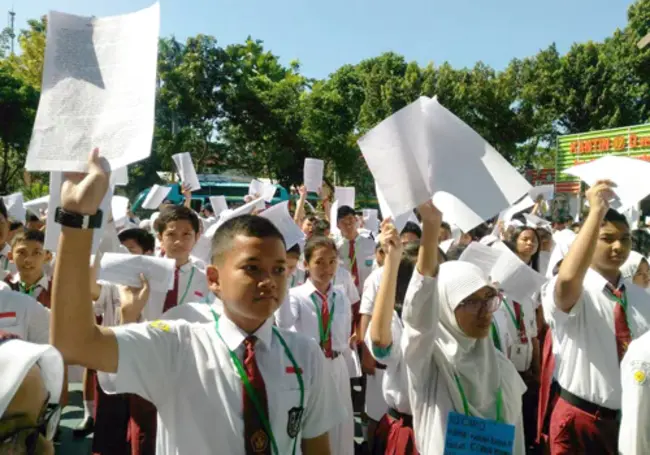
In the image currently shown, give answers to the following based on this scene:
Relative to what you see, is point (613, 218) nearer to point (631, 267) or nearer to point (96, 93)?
point (631, 267)

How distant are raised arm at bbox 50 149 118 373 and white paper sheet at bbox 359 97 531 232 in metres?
0.86

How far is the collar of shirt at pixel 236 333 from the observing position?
1.58 meters

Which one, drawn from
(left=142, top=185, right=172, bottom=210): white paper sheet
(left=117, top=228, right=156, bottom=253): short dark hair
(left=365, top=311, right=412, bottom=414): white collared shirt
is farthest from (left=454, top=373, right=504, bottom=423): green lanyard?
(left=142, top=185, right=172, bottom=210): white paper sheet

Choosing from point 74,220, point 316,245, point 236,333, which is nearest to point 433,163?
point 236,333

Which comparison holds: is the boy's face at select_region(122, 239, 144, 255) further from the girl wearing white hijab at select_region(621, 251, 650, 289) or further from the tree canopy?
the tree canopy

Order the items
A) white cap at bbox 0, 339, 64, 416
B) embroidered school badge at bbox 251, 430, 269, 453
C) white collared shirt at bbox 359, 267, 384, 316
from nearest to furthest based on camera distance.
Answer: white cap at bbox 0, 339, 64, 416 → embroidered school badge at bbox 251, 430, 269, 453 → white collared shirt at bbox 359, 267, 384, 316

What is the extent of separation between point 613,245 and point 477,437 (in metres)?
1.35

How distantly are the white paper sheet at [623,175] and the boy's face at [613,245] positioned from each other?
18 centimetres

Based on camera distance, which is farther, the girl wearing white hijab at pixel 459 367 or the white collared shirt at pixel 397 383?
the white collared shirt at pixel 397 383

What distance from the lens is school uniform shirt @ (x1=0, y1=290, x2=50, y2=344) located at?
2467 millimetres

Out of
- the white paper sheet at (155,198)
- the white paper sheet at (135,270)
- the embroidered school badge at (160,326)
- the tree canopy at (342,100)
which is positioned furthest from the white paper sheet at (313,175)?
the tree canopy at (342,100)

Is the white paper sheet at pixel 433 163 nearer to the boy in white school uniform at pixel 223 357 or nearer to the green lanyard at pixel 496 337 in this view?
the boy in white school uniform at pixel 223 357

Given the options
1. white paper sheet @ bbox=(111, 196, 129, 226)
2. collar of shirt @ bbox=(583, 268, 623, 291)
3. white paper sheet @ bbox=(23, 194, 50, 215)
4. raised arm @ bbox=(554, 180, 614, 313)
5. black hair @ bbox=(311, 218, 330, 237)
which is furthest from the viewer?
white paper sheet @ bbox=(23, 194, 50, 215)

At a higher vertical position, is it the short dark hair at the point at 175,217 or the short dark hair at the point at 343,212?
the short dark hair at the point at 343,212
